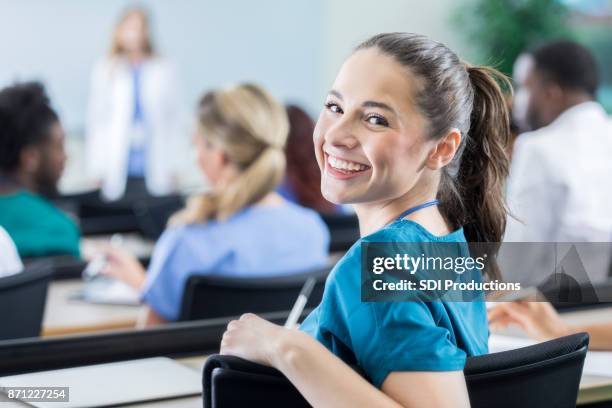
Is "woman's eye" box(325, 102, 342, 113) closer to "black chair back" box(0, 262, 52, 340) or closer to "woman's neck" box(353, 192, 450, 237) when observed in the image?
"woman's neck" box(353, 192, 450, 237)

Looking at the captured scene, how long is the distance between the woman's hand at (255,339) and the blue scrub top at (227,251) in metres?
1.37

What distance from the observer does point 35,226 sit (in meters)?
2.93

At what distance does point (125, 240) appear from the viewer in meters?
3.99

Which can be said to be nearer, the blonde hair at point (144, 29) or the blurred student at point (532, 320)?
the blurred student at point (532, 320)

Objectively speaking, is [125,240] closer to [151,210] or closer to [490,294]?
[151,210]

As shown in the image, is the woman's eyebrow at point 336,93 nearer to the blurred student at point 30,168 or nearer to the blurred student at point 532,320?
the blurred student at point 532,320

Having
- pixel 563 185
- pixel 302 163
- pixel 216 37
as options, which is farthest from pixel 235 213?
pixel 216 37

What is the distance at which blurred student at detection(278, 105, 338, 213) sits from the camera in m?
3.71

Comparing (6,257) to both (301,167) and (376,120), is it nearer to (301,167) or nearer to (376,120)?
(376,120)

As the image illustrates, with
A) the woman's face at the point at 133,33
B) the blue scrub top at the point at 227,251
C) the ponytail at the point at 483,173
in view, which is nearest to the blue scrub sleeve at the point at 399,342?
the ponytail at the point at 483,173

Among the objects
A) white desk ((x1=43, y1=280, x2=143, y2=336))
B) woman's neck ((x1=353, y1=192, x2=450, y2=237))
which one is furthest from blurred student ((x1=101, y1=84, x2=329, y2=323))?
woman's neck ((x1=353, y1=192, x2=450, y2=237))

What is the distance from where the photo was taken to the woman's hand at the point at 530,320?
6.04 feet

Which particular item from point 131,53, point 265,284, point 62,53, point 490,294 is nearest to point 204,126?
point 265,284

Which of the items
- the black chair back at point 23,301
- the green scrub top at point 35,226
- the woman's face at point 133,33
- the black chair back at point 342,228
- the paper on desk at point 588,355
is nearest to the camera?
the paper on desk at point 588,355
